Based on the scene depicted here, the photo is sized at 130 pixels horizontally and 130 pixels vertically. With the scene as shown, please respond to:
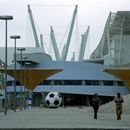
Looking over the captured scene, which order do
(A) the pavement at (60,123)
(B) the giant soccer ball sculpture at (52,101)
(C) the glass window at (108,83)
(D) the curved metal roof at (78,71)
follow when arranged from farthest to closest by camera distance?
1. (C) the glass window at (108,83)
2. (D) the curved metal roof at (78,71)
3. (B) the giant soccer ball sculpture at (52,101)
4. (A) the pavement at (60,123)

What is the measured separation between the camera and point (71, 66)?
132125mm

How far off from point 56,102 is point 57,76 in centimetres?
3825

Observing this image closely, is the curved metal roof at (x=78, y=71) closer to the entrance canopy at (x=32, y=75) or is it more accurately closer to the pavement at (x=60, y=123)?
→ the entrance canopy at (x=32, y=75)

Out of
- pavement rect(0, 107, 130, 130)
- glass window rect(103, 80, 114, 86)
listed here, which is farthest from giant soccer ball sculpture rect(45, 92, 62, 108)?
pavement rect(0, 107, 130, 130)

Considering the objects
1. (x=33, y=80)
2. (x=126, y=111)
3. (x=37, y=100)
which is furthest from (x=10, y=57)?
(x=126, y=111)

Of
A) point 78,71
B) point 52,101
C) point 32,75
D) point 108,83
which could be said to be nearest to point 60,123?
point 52,101

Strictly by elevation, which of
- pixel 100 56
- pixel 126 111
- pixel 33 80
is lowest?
pixel 126 111

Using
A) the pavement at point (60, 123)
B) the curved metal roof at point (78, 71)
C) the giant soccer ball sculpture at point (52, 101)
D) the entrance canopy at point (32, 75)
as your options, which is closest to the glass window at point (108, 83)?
the curved metal roof at point (78, 71)

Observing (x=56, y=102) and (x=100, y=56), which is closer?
(x=56, y=102)

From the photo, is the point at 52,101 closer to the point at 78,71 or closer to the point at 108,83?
the point at 78,71

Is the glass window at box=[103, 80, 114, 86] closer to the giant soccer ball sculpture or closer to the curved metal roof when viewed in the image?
the curved metal roof

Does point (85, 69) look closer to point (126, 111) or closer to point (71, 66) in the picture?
point (71, 66)

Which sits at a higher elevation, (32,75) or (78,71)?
(78,71)

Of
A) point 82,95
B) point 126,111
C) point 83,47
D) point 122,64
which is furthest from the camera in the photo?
point 83,47
